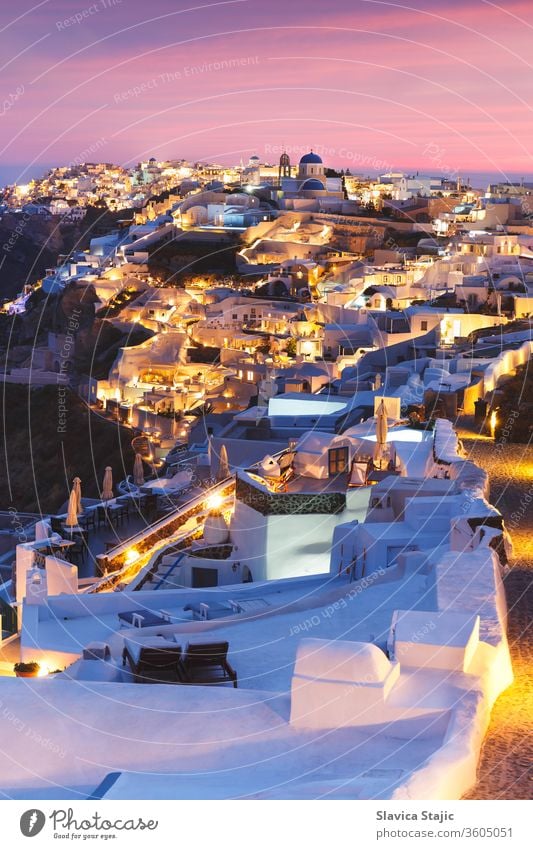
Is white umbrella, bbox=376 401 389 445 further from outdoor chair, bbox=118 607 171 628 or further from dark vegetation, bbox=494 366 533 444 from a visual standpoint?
outdoor chair, bbox=118 607 171 628

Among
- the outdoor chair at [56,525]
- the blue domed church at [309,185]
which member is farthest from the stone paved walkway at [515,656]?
the blue domed church at [309,185]

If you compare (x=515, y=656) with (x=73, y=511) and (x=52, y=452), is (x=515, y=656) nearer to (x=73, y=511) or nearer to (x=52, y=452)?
(x=73, y=511)

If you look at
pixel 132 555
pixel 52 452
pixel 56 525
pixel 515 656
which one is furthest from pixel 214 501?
pixel 52 452

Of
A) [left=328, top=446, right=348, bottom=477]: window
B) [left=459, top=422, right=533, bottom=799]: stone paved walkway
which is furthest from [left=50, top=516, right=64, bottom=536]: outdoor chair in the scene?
[left=459, top=422, right=533, bottom=799]: stone paved walkway

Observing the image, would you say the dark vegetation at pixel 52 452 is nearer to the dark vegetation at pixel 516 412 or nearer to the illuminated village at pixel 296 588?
the illuminated village at pixel 296 588

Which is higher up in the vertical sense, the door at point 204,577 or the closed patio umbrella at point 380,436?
the closed patio umbrella at point 380,436

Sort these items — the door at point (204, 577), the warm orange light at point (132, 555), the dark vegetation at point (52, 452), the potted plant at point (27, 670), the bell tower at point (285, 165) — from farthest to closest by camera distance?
1. the bell tower at point (285, 165)
2. the dark vegetation at point (52, 452)
3. the warm orange light at point (132, 555)
4. the door at point (204, 577)
5. the potted plant at point (27, 670)

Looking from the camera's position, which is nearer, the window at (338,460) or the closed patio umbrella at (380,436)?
the closed patio umbrella at (380,436)
